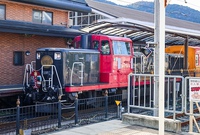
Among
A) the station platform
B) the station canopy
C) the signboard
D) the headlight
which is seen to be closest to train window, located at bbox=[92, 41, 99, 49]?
the station canopy

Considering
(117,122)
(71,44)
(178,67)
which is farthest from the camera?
(178,67)

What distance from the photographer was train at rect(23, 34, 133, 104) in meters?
12.6

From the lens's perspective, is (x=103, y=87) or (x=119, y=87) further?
(x=119, y=87)

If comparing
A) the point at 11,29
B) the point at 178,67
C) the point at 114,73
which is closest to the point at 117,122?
the point at 114,73

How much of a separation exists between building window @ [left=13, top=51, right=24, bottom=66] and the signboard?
930 cm

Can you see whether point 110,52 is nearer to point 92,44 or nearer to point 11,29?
point 92,44

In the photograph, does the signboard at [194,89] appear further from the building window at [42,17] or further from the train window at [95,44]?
the building window at [42,17]

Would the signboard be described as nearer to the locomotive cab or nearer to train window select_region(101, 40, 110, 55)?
the locomotive cab

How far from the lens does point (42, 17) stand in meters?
16.7

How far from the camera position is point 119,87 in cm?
1516

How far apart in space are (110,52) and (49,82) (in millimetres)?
3385

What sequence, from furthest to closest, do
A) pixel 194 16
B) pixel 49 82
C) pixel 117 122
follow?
pixel 194 16
pixel 49 82
pixel 117 122

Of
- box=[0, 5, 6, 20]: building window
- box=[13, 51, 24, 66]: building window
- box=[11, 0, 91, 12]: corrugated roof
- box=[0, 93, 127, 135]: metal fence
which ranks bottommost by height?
box=[0, 93, 127, 135]: metal fence

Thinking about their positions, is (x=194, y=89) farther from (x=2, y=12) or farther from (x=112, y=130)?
(x=2, y=12)
